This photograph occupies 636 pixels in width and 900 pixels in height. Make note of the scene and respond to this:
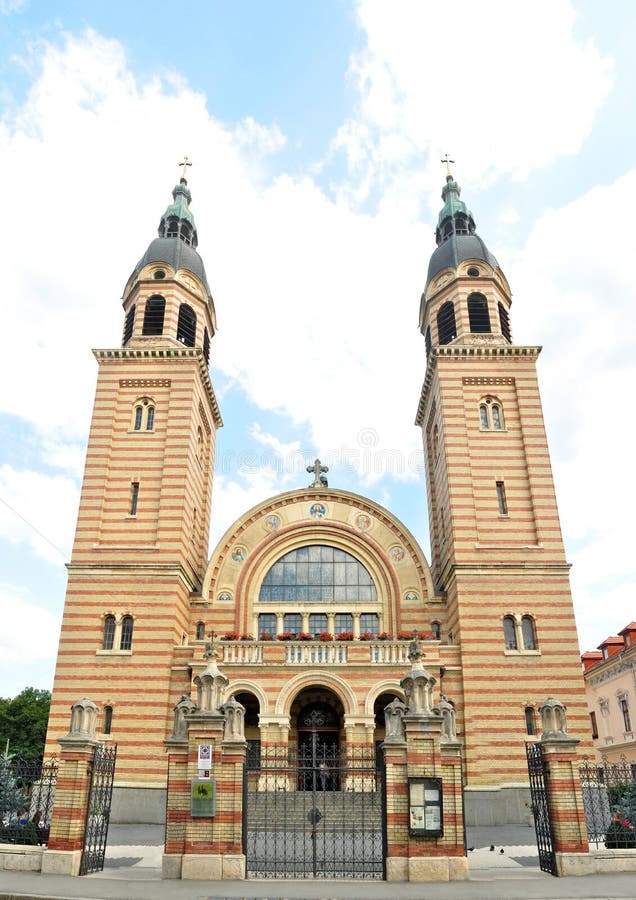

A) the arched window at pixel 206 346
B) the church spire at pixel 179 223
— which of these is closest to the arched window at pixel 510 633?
the arched window at pixel 206 346

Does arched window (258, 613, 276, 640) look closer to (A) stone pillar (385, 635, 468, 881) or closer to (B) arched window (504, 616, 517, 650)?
(B) arched window (504, 616, 517, 650)

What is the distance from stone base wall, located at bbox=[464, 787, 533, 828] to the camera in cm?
2534

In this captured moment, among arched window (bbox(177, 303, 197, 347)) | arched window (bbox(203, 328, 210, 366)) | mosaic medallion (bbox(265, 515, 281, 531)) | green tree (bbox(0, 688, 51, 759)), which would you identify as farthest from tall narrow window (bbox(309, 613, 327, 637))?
green tree (bbox(0, 688, 51, 759))

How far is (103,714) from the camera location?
2744cm

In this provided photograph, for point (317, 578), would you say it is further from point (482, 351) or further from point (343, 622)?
point (482, 351)

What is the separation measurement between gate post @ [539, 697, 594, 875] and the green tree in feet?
164

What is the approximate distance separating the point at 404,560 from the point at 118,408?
15653 mm

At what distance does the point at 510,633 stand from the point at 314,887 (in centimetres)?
1779

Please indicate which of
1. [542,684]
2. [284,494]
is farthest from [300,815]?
[284,494]

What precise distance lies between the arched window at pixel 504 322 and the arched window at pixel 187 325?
1589 cm

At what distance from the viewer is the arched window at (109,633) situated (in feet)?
94.4

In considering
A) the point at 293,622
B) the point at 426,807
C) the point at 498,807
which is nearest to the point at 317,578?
the point at 293,622

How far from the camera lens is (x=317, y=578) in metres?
34.0

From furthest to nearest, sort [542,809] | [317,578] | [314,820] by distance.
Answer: [317,578] → [542,809] → [314,820]
